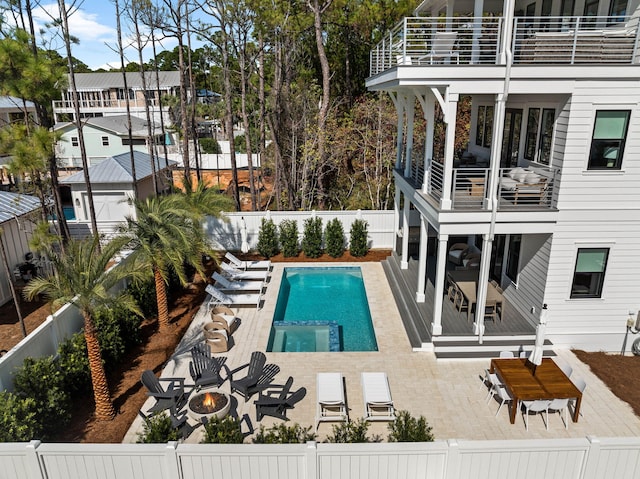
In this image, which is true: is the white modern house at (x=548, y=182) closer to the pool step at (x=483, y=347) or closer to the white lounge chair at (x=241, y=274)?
the pool step at (x=483, y=347)

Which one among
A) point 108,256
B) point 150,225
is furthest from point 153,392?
point 150,225

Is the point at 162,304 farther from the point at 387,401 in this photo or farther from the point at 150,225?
the point at 387,401

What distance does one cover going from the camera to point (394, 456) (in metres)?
6.51

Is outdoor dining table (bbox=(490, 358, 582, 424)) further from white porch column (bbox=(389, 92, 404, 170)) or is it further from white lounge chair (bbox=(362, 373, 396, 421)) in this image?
white porch column (bbox=(389, 92, 404, 170))

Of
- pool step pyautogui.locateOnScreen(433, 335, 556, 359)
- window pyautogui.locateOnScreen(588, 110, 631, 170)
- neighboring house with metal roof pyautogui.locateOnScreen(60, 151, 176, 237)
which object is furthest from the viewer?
neighboring house with metal roof pyautogui.locateOnScreen(60, 151, 176, 237)

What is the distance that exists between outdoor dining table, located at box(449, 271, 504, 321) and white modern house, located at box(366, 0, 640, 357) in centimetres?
8

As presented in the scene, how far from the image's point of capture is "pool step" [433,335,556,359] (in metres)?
11.5

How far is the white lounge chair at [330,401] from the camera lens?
917 cm

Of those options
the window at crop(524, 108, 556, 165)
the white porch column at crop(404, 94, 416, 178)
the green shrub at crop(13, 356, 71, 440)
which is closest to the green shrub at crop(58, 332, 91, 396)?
the green shrub at crop(13, 356, 71, 440)

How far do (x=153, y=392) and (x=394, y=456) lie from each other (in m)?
5.50

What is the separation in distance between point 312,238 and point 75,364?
35.7 feet

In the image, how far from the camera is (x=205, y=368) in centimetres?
1066

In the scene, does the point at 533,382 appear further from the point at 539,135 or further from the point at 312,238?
the point at 312,238

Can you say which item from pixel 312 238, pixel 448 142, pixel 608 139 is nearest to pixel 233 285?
pixel 312 238
